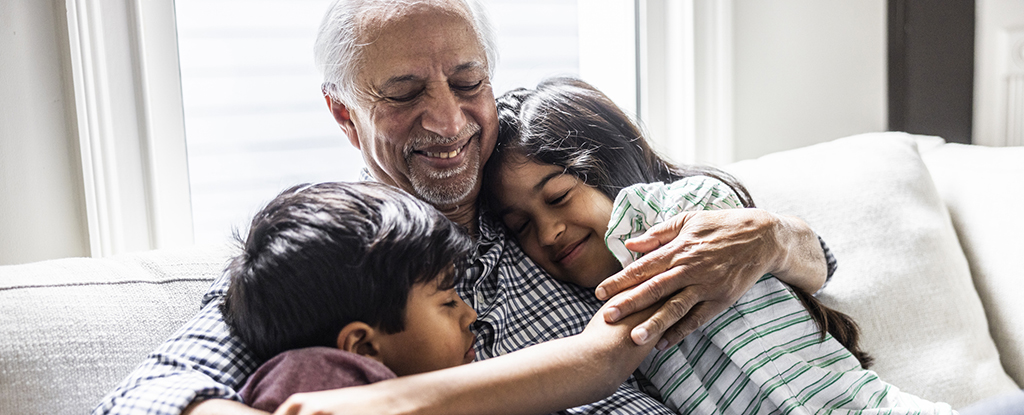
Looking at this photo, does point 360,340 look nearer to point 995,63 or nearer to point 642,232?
point 642,232

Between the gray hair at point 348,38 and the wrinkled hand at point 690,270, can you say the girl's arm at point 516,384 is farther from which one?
the gray hair at point 348,38

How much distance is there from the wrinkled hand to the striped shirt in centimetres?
6

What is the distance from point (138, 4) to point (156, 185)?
0.40m

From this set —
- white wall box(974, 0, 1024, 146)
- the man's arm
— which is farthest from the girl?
white wall box(974, 0, 1024, 146)

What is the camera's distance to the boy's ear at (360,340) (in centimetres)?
84

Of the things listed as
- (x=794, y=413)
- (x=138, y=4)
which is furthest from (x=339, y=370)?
(x=138, y=4)

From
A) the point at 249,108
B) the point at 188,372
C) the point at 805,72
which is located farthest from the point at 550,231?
the point at 805,72

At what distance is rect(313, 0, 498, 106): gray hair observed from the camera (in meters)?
1.22

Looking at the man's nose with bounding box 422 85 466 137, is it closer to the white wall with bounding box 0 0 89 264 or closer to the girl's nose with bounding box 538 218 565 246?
the girl's nose with bounding box 538 218 565 246

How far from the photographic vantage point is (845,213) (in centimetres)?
148

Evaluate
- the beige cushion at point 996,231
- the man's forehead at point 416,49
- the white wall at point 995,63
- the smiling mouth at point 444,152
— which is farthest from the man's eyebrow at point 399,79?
the white wall at point 995,63

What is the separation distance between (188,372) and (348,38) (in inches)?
25.5

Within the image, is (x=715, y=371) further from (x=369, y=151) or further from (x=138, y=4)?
(x=138, y=4)

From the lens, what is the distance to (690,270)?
98cm
